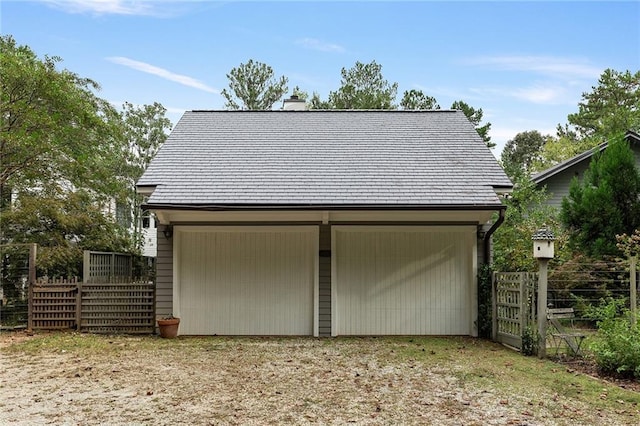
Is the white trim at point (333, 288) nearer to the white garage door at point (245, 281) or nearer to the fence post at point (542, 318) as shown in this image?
the white garage door at point (245, 281)

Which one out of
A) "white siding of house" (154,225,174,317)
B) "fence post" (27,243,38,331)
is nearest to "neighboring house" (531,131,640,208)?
"white siding of house" (154,225,174,317)

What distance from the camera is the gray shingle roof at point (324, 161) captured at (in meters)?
8.21

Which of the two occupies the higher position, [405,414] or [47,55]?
[47,55]

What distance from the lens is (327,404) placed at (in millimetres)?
4453

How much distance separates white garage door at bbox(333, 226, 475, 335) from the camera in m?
8.64

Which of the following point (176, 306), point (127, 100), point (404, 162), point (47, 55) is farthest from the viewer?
point (127, 100)

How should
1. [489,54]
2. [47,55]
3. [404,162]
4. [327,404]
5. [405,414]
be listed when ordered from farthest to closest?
[489,54]
[47,55]
[404,162]
[327,404]
[405,414]

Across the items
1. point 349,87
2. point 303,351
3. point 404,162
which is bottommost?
point 303,351

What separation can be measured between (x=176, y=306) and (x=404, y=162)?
4.91 meters

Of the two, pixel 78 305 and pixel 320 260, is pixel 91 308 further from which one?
pixel 320 260

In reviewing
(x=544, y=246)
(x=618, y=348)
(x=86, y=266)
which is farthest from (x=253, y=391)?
(x=86, y=266)

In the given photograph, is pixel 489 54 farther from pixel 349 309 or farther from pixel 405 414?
pixel 405 414

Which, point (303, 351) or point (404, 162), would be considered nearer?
point (303, 351)

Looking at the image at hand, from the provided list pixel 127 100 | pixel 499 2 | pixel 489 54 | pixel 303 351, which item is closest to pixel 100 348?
pixel 303 351
